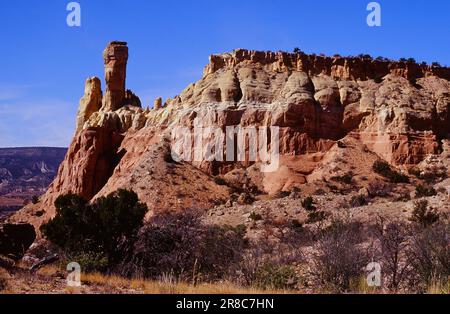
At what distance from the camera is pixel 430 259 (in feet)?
48.1

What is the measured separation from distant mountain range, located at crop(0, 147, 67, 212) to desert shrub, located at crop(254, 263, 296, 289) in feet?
372

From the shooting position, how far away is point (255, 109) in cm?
5009

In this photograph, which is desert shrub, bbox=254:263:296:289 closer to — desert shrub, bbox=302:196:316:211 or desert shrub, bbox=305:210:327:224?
desert shrub, bbox=305:210:327:224

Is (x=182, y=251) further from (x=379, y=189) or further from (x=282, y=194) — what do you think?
(x=379, y=189)

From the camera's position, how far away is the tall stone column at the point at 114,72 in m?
58.0

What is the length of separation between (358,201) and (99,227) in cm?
1760

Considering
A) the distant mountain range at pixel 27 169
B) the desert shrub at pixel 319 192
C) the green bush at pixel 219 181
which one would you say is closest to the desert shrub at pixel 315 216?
the desert shrub at pixel 319 192

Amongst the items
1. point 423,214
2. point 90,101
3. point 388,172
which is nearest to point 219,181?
point 388,172

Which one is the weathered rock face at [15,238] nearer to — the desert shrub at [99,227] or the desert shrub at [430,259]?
the desert shrub at [99,227]

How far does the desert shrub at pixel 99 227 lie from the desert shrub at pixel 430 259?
975 centimetres

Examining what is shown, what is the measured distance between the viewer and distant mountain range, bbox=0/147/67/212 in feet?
431

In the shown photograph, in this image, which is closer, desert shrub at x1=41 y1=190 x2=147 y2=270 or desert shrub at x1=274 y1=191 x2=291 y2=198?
desert shrub at x1=41 y1=190 x2=147 y2=270

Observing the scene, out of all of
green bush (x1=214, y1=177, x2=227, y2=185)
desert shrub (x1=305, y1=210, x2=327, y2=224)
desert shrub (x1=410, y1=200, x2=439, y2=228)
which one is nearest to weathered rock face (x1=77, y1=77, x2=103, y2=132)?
green bush (x1=214, y1=177, x2=227, y2=185)

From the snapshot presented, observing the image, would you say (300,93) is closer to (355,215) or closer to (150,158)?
(150,158)
